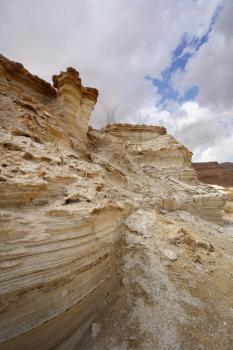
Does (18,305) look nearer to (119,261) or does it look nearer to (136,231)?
(119,261)

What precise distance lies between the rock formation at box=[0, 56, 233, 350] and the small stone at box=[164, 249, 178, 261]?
1.0 inches

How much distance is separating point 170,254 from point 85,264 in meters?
2.29

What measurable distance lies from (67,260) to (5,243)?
3.14 ft

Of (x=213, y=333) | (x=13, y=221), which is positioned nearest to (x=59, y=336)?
(x=13, y=221)

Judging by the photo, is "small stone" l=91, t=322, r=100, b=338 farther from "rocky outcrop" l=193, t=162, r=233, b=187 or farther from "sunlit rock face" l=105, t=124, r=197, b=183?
"rocky outcrop" l=193, t=162, r=233, b=187

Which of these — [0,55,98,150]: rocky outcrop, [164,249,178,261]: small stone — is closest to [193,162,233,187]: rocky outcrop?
[0,55,98,150]: rocky outcrop

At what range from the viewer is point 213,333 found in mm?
3320

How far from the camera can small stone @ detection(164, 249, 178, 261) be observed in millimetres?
4758

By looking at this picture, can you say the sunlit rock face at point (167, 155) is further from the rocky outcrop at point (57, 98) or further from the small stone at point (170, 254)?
the small stone at point (170, 254)

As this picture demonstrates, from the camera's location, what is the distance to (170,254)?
485cm

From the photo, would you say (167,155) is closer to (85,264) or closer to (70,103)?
(70,103)

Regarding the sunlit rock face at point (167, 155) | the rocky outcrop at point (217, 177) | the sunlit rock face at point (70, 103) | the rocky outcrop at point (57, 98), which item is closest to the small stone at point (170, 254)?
the rocky outcrop at point (57, 98)

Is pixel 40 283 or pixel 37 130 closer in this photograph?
pixel 40 283

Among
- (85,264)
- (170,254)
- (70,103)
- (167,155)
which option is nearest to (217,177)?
(167,155)
